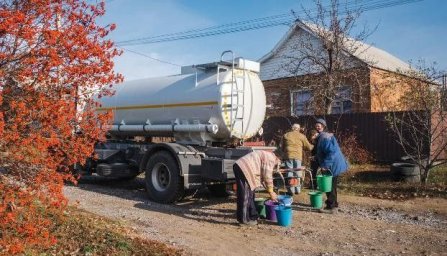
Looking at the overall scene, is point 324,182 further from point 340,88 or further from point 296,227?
point 340,88

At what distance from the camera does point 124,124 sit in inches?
497

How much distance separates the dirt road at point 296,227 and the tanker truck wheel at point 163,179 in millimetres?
246

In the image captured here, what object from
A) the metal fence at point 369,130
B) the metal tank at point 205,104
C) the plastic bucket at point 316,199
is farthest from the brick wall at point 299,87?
the plastic bucket at point 316,199

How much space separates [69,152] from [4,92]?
3.25 ft

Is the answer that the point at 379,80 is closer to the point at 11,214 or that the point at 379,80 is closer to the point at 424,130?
the point at 424,130

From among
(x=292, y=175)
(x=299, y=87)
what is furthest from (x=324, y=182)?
(x=299, y=87)

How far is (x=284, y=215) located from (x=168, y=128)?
416cm

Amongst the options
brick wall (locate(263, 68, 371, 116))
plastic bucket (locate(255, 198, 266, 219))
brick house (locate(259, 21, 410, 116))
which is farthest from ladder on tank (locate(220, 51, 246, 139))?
brick wall (locate(263, 68, 371, 116))

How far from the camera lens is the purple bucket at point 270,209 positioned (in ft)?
27.4

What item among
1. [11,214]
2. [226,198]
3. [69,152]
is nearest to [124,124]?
[226,198]

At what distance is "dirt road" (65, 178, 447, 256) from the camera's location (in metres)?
6.88

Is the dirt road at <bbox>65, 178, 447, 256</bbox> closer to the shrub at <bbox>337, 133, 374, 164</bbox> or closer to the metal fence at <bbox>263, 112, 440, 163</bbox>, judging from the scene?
the shrub at <bbox>337, 133, 374, 164</bbox>

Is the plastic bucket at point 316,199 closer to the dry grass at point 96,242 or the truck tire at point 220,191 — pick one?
the truck tire at point 220,191

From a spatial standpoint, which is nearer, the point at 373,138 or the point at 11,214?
the point at 11,214
